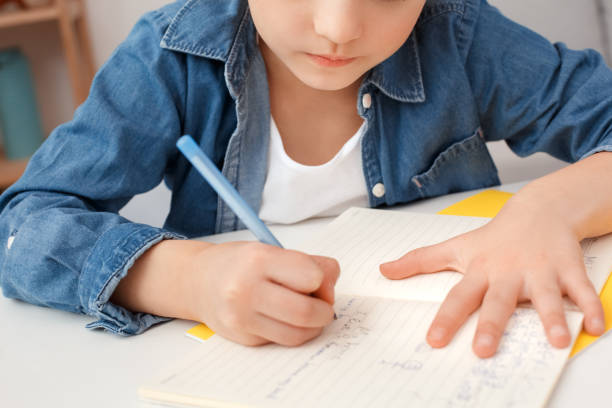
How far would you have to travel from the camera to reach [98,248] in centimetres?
56

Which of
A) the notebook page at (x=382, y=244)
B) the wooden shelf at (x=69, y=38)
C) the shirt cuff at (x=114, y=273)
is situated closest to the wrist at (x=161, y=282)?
the shirt cuff at (x=114, y=273)

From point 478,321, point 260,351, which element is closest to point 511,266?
point 478,321

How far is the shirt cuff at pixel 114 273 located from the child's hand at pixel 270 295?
3.0 inches

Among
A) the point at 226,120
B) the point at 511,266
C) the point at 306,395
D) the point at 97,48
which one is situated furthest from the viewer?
the point at 97,48

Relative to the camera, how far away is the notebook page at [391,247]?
523 millimetres

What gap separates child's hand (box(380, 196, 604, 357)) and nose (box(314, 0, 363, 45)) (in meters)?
0.18

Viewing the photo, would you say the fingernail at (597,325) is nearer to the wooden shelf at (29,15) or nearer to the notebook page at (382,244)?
the notebook page at (382,244)

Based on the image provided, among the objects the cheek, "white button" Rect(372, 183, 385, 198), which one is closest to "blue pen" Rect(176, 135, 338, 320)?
the cheek

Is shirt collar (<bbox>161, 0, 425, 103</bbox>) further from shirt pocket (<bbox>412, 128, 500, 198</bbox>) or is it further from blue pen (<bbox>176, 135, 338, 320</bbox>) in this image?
blue pen (<bbox>176, 135, 338, 320</bbox>)

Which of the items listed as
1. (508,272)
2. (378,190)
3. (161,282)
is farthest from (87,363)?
(378,190)

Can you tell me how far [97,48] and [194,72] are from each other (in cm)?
144

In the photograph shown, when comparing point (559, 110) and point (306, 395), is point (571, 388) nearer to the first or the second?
point (306, 395)

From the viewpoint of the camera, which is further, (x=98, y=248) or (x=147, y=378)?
(x=98, y=248)

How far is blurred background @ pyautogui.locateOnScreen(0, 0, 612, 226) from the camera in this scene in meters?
1.13
